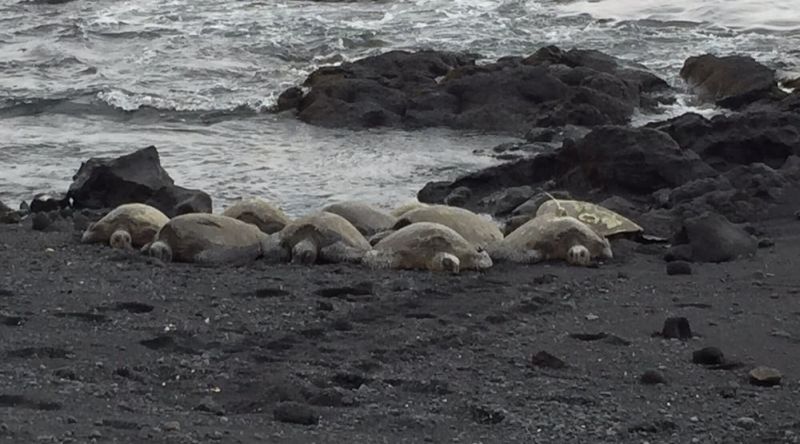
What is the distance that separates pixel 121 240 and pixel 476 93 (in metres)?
7.78

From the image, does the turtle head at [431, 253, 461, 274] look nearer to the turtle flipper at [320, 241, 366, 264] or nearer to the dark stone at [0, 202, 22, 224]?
the turtle flipper at [320, 241, 366, 264]

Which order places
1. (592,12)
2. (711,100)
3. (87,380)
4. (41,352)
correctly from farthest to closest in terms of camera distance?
(592,12), (711,100), (41,352), (87,380)

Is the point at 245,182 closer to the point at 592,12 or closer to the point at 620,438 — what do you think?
the point at 620,438

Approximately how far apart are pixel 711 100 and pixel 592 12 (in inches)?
350

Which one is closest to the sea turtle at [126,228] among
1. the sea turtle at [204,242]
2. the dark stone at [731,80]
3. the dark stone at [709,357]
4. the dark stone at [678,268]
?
the sea turtle at [204,242]

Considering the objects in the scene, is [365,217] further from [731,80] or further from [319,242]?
[731,80]

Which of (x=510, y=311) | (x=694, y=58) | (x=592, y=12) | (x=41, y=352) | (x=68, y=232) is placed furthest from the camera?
(x=592, y=12)

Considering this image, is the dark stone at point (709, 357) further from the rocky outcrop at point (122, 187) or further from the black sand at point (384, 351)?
the rocky outcrop at point (122, 187)

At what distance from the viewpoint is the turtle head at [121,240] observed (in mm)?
9070

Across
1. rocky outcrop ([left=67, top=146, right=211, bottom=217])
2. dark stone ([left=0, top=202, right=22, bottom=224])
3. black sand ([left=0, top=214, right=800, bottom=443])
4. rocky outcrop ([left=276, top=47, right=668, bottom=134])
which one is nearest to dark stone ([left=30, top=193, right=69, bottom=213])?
rocky outcrop ([left=67, top=146, right=211, bottom=217])

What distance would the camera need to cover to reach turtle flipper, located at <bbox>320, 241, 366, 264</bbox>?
8500mm

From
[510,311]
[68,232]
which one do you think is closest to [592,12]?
[68,232]

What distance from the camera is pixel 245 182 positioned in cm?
1288

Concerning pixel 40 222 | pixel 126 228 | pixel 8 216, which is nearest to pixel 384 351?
pixel 126 228
